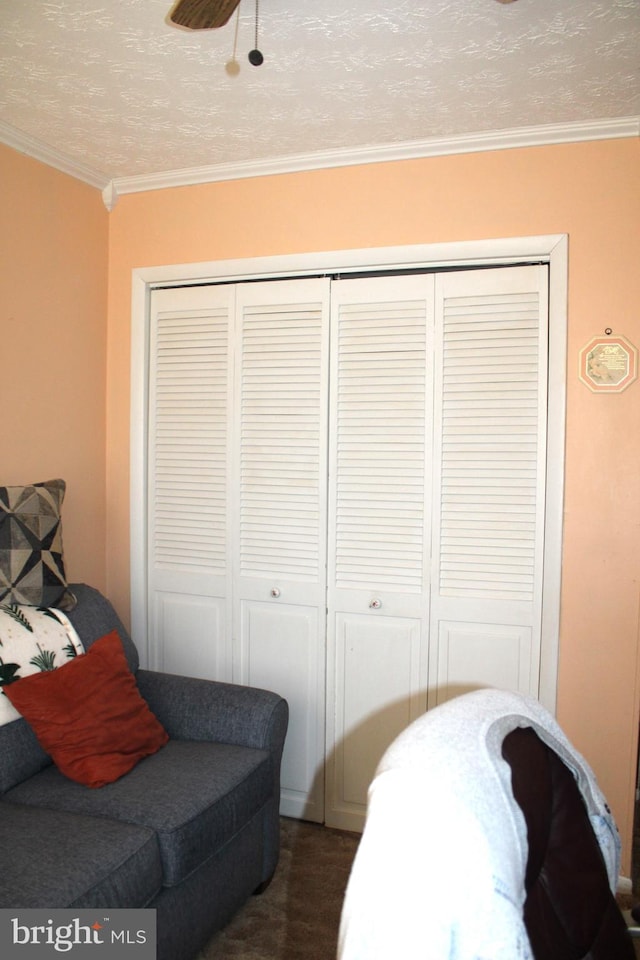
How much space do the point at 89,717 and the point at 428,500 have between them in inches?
53.9

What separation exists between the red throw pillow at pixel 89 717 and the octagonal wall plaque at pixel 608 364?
6.09 feet

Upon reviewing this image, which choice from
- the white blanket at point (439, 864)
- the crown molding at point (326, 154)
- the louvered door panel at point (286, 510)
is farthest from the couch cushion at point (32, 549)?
the white blanket at point (439, 864)

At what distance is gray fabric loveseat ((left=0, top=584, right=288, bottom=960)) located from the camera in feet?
5.56

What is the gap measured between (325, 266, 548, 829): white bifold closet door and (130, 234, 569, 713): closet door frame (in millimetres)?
45

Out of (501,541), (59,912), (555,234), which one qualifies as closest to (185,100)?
(555,234)

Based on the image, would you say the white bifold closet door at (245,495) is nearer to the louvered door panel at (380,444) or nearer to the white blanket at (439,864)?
the louvered door panel at (380,444)

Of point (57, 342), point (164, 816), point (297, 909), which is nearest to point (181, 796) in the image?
point (164, 816)

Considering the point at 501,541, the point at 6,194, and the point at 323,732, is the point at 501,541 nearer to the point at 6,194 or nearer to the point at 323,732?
the point at 323,732

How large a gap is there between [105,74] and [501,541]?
1.98 m

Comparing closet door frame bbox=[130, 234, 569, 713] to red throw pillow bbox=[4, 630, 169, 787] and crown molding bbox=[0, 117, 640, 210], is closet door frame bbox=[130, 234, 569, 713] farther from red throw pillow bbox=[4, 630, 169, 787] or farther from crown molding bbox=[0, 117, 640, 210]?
red throw pillow bbox=[4, 630, 169, 787]

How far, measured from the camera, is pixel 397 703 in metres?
2.76

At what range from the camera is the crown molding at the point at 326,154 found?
Result: 2.46m

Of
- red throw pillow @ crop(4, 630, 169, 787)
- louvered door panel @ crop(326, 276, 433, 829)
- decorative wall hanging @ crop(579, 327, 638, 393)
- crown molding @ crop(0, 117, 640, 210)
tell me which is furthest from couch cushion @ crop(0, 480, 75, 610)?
decorative wall hanging @ crop(579, 327, 638, 393)

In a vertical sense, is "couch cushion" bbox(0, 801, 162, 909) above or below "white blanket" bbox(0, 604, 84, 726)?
below
